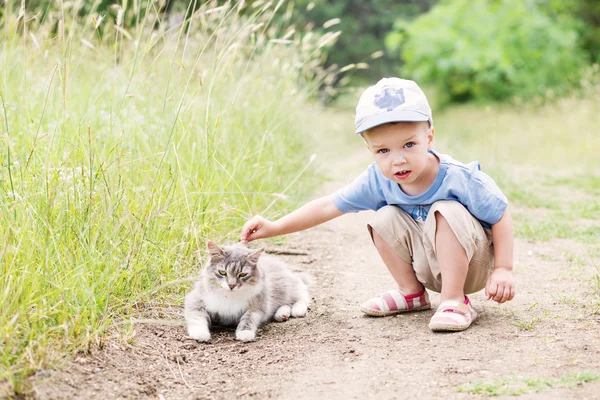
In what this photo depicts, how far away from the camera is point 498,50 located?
1401 centimetres

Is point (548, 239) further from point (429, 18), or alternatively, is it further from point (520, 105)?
point (429, 18)

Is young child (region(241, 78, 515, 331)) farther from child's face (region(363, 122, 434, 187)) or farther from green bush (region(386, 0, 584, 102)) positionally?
green bush (region(386, 0, 584, 102))

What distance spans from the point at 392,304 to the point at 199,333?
36.8 inches

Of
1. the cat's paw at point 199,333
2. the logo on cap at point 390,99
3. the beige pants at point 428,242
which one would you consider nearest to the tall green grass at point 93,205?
the cat's paw at point 199,333

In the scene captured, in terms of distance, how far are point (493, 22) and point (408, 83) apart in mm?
12644

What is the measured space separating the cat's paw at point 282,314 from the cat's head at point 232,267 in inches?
9.3

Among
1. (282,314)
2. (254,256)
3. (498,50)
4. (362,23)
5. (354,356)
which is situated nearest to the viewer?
(354,356)

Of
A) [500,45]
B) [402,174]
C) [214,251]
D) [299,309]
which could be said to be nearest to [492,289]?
[402,174]

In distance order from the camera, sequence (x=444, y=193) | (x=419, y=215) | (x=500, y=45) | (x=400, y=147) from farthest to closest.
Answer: (x=500, y=45) → (x=419, y=215) → (x=444, y=193) → (x=400, y=147)

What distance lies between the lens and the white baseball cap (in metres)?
2.87

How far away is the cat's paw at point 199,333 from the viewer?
308cm

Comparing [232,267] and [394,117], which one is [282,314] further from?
[394,117]

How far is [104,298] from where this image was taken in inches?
110

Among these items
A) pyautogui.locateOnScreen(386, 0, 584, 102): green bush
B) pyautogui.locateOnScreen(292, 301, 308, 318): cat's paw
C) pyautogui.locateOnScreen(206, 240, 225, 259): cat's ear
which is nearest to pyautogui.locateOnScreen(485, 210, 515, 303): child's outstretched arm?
pyautogui.locateOnScreen(292, 301, 308, 318): cat's paw
